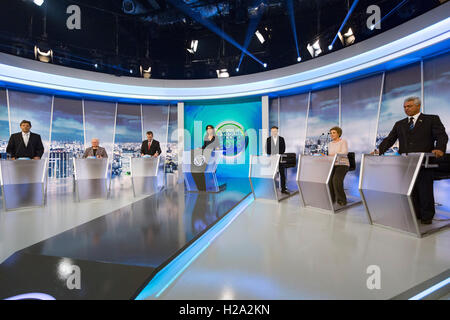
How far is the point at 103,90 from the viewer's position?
7.10 meters

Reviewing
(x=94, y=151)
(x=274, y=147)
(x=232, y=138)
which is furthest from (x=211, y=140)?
(x=232, y=138)

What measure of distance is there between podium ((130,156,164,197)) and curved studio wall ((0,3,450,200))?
12.0 feet

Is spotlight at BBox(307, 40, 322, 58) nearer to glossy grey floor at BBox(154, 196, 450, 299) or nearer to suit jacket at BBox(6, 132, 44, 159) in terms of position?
glossy grey floor at BBox(154, 196, 450, 299)

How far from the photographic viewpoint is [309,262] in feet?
5.72

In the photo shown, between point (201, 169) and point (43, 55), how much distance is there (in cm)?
518

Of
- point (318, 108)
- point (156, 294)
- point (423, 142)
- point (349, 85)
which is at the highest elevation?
Result: point (349, 85)

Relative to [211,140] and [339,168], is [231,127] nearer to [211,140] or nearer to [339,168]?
[211,140]

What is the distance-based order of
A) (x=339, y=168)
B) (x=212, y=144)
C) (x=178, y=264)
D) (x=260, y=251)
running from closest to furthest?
1. (x=178, y=264)
2. (x=260, y=251)
3. (x=339, y=168)
4. (x=212, y=144)

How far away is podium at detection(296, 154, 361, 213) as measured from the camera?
10.4ft

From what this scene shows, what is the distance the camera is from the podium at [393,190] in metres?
2.25

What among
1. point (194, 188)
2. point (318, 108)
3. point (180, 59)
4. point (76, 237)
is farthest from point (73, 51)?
point (318, 108)

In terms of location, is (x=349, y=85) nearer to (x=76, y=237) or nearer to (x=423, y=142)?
(x=423, y=142)

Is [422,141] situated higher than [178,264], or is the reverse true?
[422,141]

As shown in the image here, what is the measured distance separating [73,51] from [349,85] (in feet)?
25.2
